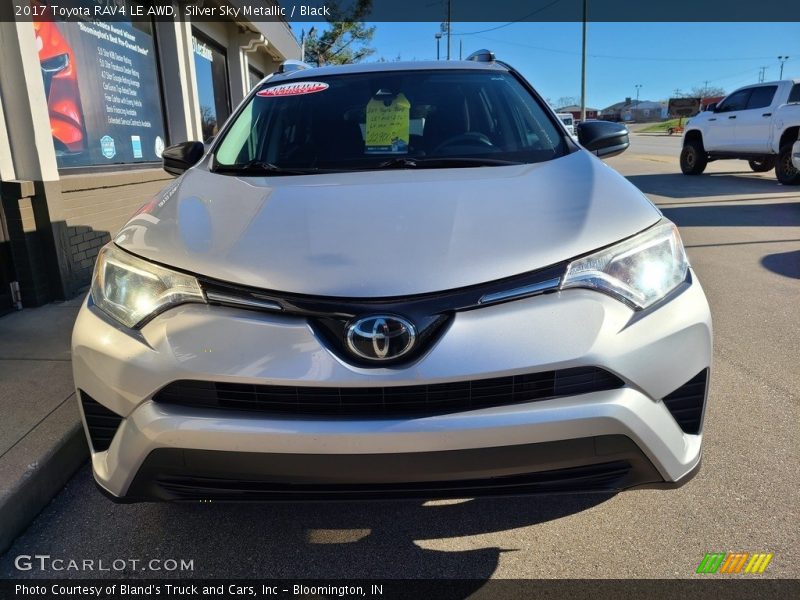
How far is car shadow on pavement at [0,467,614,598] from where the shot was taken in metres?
1.99

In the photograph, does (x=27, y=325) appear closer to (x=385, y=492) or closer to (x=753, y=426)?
(x=385, y=492)

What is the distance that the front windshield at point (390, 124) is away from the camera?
265 cm

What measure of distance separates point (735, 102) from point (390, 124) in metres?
13.2

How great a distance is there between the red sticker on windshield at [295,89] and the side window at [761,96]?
12428 millimetres

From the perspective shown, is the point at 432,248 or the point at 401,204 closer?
the point at 432,248

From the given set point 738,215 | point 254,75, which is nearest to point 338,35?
point 254,75

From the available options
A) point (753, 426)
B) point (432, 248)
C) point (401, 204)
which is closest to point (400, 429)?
point (432, 248)

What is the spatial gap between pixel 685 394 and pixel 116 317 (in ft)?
5.41

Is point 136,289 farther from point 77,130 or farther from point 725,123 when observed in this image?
point 725,123

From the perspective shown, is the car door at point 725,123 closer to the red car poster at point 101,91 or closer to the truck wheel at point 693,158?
the truck wheel at point 693,158

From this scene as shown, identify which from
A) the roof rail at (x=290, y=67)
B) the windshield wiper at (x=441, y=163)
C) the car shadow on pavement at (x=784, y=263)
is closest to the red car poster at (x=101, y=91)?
the roof rail at (x=290, y=67)

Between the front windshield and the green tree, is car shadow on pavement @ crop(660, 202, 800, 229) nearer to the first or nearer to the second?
the front windshield

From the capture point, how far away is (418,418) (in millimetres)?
1556

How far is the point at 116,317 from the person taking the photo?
176cm
